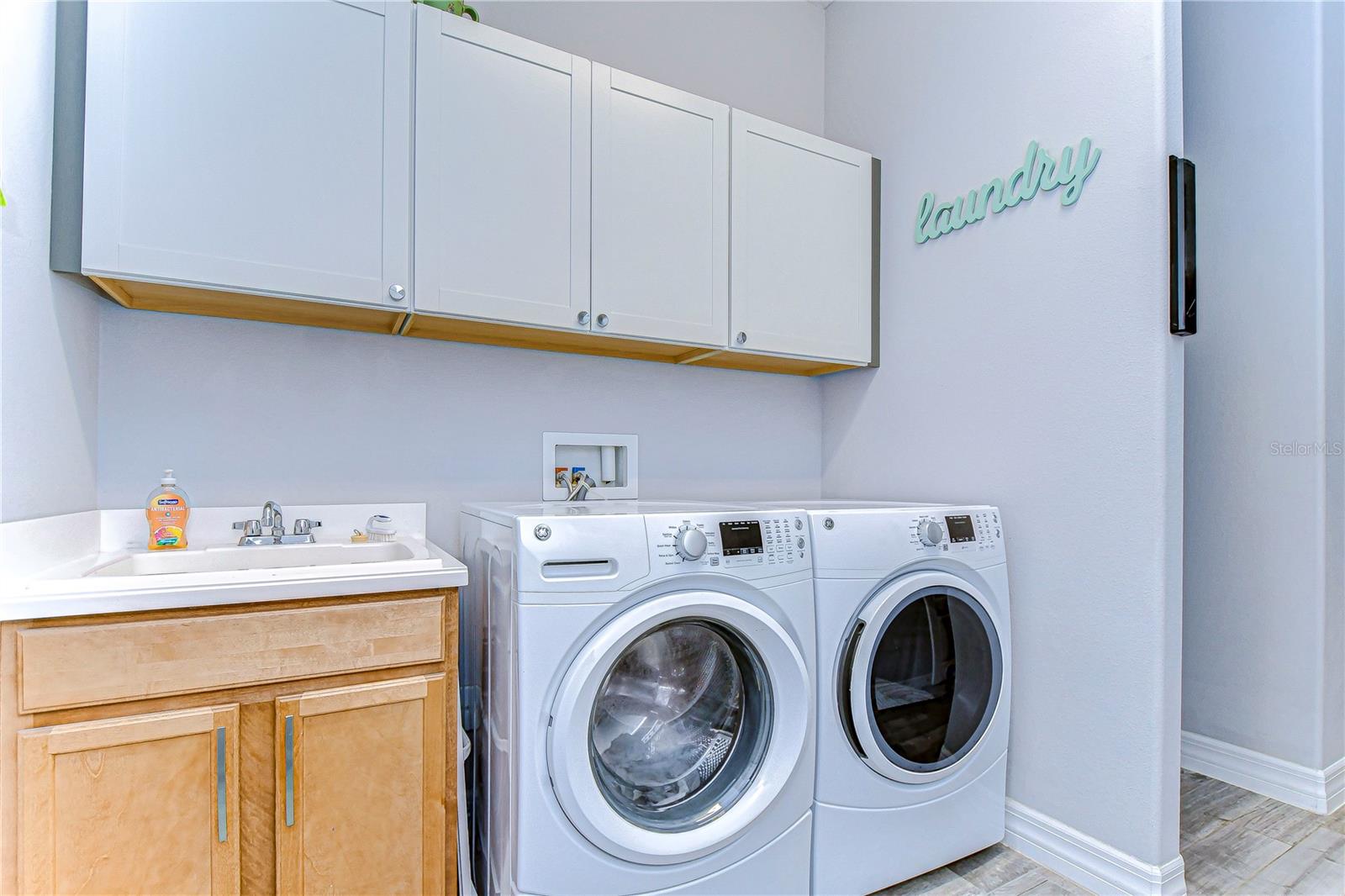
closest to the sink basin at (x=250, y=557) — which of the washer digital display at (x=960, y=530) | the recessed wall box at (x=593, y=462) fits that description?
the recessed wall box at (x=593, y=462)

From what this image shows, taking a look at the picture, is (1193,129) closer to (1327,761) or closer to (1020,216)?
(1020,216)

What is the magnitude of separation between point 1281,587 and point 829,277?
177 centimetres

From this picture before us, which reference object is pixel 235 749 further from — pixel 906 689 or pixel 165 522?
pixel 906 689

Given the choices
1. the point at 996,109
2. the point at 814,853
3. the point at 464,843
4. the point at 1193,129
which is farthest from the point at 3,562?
the point at 1193,129

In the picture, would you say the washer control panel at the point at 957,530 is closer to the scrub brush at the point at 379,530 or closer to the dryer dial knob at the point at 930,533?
the dryer dial knob at the point at 930,533

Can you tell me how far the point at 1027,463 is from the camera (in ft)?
6.10

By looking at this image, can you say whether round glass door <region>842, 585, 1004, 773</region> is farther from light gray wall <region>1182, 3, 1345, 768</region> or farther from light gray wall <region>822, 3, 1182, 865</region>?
light gray wall <region>1182, 3, 1345, 768</region>

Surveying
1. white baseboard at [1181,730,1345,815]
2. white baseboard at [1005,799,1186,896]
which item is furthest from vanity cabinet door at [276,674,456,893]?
white baseboard at [1181,730,1345,815]

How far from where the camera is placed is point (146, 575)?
126 cm

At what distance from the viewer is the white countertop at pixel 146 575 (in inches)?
40.8

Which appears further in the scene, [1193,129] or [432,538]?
[1193,129]

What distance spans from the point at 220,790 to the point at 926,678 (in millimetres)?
1535

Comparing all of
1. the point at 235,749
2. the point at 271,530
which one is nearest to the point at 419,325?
the point at 271,530

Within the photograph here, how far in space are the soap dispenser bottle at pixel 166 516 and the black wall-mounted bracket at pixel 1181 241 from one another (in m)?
2.40
